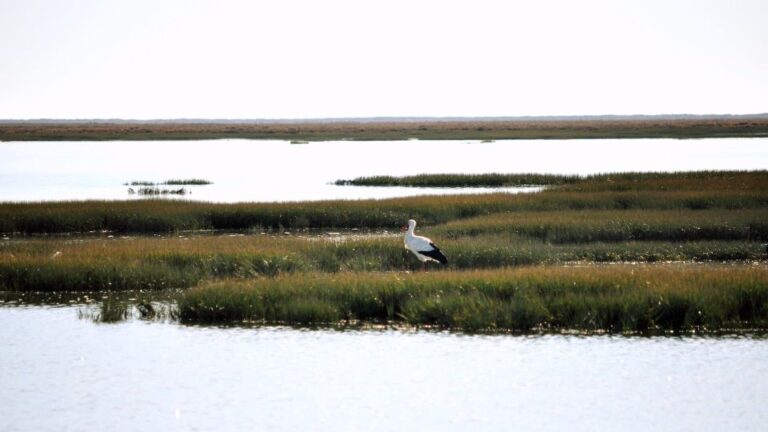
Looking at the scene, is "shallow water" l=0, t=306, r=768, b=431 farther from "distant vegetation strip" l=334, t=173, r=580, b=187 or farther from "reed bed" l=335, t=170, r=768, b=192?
"distant vegetation strip" l=334, t=173, r=580, b=187

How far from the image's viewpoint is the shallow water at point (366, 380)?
16484 millimetres

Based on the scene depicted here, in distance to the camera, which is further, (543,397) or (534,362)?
(534,362)

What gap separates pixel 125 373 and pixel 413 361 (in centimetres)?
476

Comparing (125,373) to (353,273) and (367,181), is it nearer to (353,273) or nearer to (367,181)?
(353,273)

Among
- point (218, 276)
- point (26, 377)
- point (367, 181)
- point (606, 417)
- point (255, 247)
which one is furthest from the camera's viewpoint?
point (367, 181)

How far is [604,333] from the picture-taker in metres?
21.9

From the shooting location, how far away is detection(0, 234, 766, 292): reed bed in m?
27.7

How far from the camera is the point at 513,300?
74.7 feet

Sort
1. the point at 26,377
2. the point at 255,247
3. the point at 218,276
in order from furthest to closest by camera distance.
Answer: the point at 255,247, the point at 218,276, the point at 26,377

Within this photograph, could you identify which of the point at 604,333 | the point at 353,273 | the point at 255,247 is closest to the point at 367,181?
the point at 255,247

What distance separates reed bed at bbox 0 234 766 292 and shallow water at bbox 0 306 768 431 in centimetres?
453

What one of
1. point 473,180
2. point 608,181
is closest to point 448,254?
point 608,181

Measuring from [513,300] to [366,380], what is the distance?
4924mm

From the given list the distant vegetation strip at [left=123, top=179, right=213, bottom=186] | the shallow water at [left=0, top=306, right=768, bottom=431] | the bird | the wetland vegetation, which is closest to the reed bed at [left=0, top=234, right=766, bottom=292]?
the wetland vegetation
